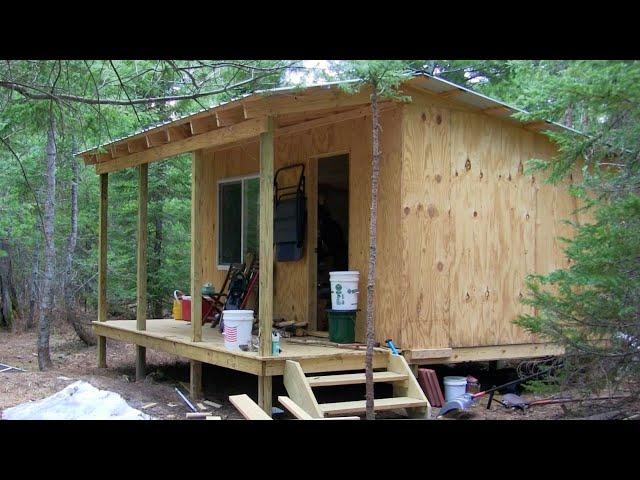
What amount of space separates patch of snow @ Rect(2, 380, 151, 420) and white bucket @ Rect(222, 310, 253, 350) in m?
1.19

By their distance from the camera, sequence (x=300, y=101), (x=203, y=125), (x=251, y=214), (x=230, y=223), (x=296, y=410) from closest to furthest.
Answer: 1. (x=296, y=410)
2. (x=300, y=101)
3. (x=203, y=125)
4. (x=251, y=214)
5. (x=230, y=223)

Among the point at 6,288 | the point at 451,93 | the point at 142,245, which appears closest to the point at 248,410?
the point at 451,93

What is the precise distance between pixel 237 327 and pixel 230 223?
353 centimetres

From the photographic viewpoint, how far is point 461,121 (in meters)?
7.17

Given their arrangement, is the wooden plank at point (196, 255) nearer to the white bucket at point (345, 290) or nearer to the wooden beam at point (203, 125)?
the wooden beam at point (203, 125)

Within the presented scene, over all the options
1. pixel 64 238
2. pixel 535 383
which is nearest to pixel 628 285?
pixel 535 383

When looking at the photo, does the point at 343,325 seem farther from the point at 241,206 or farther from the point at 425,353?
the point at 241,206

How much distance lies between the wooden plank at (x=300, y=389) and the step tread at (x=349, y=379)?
103 millimetres

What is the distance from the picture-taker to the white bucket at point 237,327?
6703 mm

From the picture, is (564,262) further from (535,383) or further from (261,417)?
(261,417)

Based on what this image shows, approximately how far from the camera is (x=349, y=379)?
621 centimetres

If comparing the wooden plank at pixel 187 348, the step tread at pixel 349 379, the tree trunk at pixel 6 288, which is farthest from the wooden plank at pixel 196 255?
the tree trunk at pixel 6 288
